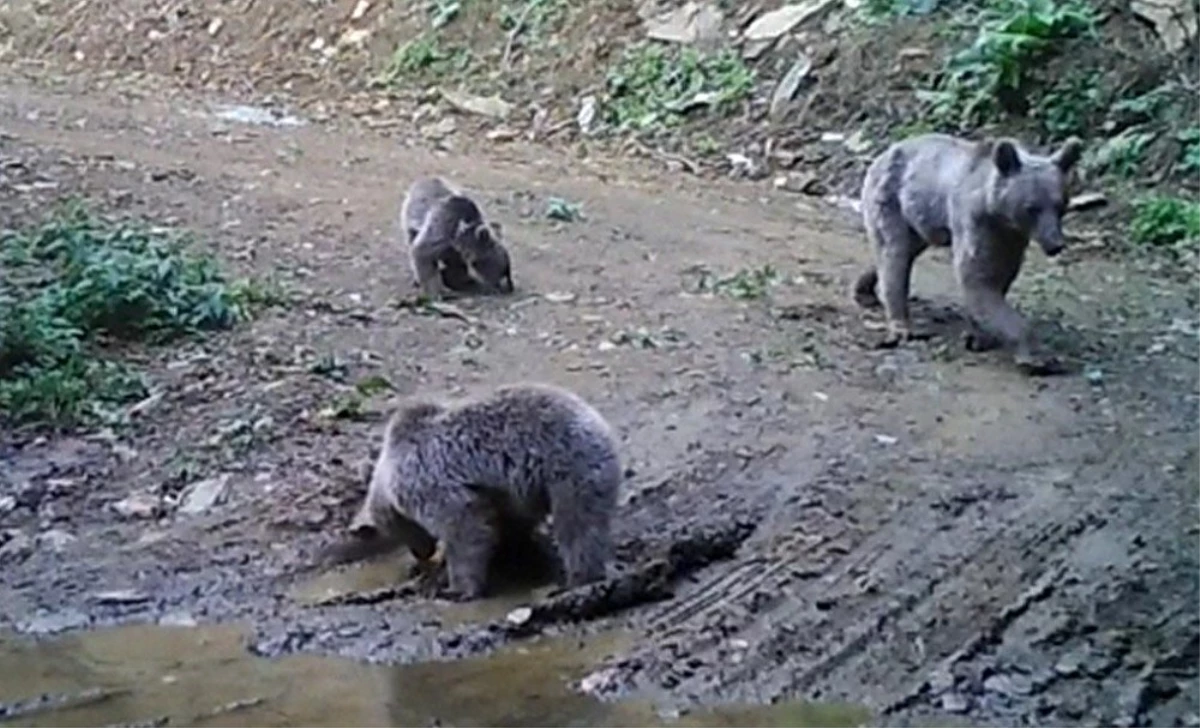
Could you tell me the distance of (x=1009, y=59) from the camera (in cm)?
1407

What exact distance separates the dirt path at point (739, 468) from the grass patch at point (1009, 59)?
2.15 meters

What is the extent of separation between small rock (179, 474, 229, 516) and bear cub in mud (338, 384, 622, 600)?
37.3 inches

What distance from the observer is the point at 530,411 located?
21.0ft

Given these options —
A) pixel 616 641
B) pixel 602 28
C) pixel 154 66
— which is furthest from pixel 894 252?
pixel 154 66

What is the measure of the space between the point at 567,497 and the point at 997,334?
3779 millimetres

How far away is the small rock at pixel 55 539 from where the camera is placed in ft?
22.9

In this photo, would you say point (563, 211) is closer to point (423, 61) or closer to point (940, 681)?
point (423, 61)

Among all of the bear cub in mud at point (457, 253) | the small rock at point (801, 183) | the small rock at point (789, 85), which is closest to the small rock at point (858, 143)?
the small rock at point (801, 183)

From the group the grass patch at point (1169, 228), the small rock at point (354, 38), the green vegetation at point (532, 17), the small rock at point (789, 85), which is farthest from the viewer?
the small rock at point (354, 38)

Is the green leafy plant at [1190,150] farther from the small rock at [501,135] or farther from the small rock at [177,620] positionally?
the small rock at [177,620]

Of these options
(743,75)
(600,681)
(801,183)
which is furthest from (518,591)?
(743,75)

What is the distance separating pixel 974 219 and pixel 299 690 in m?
4.88

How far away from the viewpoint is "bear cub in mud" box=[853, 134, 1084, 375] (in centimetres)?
903

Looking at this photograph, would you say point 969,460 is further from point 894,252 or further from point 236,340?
point 236,340
